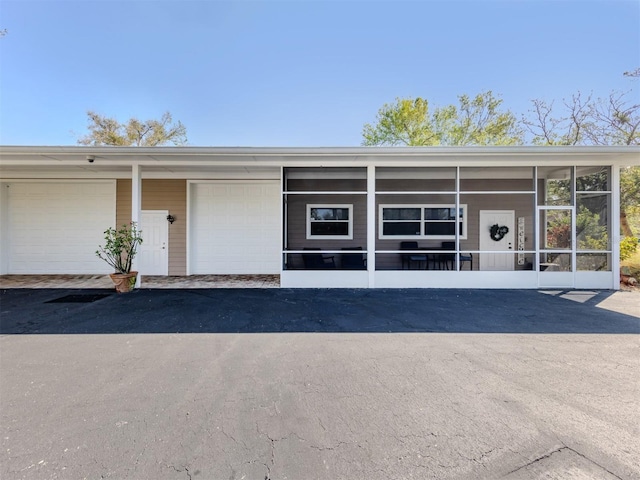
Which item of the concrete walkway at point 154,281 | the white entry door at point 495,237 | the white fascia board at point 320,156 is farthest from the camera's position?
the white entry door at point 495,237

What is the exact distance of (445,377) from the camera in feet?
8.95

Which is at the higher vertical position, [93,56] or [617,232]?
[93,56]

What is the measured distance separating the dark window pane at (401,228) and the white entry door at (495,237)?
209 cm

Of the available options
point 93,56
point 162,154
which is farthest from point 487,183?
point 93,56

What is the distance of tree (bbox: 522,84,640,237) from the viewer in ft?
34.6

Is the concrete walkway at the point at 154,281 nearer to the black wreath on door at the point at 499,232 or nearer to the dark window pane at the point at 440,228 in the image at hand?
the dark window pane at the point at 440,228

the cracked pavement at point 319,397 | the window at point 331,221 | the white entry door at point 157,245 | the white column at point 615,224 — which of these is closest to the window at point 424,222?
the window at point 331,221

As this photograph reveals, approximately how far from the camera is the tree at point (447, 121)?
57.6 feet

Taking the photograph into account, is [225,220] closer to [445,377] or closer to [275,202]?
[275,202]

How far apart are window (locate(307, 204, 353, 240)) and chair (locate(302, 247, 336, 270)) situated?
695 millimetres

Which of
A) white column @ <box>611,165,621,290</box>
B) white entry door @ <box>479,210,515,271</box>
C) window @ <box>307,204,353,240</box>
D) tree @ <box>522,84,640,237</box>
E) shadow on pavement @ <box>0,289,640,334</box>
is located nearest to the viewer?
shadow on pavement @ <box>0,289,640,334</box>

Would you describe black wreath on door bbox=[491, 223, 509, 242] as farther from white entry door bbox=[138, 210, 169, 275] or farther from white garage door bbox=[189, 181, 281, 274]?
white entry door bbox=[138, 210, 169, 275]

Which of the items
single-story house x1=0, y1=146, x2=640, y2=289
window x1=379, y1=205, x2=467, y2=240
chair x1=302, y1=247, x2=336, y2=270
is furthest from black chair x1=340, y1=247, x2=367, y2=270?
window x1=379, y1=205, x2=467, y2=240

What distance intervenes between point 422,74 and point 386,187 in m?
10.7
